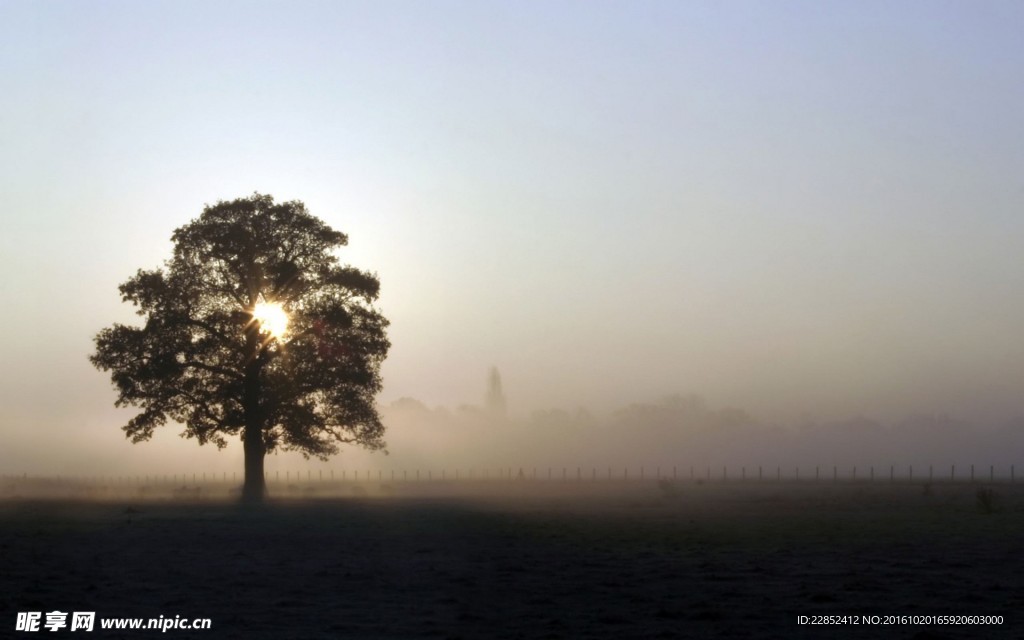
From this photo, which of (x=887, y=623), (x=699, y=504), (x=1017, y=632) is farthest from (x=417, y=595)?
(x=699, y=504)

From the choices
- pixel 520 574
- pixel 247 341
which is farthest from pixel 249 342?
pixel 520 574

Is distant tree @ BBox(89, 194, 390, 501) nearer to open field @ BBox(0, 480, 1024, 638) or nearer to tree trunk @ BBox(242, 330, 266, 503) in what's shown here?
tree trunk @ BBox(242, 330, 266, 503)

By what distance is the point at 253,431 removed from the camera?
58.8 meters

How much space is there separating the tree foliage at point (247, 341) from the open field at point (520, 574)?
51.8 ft

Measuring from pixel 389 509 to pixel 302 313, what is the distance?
13.0m

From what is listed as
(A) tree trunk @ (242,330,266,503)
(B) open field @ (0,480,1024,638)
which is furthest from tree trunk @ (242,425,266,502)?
(B) open field @ (0,480,1024,638)

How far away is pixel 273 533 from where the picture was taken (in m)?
36.1

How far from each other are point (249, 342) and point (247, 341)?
0.11m

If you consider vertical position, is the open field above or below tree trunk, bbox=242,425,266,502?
below

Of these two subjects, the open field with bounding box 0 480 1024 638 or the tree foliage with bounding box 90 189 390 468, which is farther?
the tree foliage with bounding box 90 189 390 468

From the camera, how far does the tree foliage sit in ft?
189

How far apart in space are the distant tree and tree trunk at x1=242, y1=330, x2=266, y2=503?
6 centimetres

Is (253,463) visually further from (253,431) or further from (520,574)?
(520,574)

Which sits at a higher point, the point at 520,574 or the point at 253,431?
the point at 253,431
